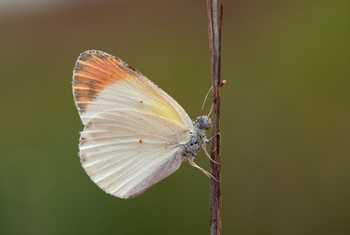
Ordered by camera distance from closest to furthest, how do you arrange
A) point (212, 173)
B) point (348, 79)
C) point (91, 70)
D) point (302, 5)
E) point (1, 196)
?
point (212, 173) → point (91, 70) → point (1, 196) → point (348, 79) → point (302, 5)

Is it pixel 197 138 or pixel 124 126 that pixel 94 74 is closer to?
pixel 124 126

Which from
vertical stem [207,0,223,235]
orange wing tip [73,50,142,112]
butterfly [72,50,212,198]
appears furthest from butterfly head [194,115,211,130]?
vertical stem [207,0,223,235]

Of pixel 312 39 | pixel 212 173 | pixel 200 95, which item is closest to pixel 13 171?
pixel 200 95

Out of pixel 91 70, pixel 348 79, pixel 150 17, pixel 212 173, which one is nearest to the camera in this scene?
pixel 212 173

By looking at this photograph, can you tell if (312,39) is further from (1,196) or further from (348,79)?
(1,196)

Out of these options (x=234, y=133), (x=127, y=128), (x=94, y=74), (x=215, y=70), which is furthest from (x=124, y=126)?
(x=234, y=133)

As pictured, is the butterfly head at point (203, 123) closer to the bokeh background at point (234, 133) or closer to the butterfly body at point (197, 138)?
the butterfly body at point (197, 138)
